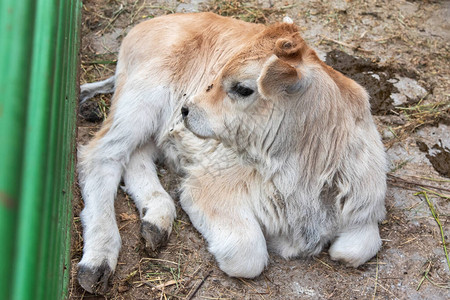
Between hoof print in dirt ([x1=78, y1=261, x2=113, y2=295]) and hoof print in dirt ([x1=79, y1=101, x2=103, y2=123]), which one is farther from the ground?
hoof print in dirt ([x1=79, y1=101, x2=103, y2=123])

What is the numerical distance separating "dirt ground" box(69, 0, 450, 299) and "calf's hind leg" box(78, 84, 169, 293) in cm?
16

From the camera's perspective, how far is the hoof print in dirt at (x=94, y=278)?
151 inches

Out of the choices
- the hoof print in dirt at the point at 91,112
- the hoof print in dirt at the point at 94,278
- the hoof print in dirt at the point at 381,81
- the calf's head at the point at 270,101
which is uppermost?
the calf's head at the point at 270,101

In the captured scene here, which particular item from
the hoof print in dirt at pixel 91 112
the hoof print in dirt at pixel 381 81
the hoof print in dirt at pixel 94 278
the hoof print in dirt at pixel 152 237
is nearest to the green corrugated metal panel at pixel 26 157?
the hoof print in dirt at pixel 94 278

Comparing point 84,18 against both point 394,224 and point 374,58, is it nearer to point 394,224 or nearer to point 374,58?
point 374,58

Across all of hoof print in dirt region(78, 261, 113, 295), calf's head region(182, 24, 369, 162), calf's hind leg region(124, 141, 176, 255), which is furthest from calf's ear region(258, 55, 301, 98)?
hoof print in dirt region(78, 261, 113, 295)

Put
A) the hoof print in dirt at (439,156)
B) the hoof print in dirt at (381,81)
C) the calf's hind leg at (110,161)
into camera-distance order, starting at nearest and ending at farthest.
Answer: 1. the calf's hind leg at (110,161)
2. the hoof print in dirt at (439,156)
3. the hoof print in dirt at (381,81)

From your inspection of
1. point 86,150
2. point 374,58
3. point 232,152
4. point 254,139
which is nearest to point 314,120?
point 254,139

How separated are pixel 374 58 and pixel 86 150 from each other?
3.79 metres

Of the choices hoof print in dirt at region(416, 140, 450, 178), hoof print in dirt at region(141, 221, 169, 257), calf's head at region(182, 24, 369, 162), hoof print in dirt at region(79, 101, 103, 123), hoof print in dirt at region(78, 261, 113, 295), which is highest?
calf's head at region(182, 24, 369, 162)

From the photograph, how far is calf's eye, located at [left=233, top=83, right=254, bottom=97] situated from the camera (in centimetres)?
371

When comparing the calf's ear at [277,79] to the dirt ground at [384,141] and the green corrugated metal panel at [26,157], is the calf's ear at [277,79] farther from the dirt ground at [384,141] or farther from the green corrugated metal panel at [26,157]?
the dirt ground at [384,141]

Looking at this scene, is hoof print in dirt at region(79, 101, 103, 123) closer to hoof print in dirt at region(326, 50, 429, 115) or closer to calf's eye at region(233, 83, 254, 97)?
calf's eye at region(233, 83, 254, 97)

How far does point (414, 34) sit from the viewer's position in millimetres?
7020
